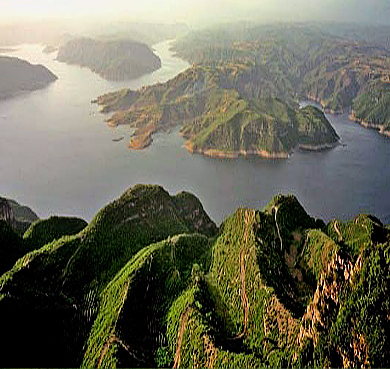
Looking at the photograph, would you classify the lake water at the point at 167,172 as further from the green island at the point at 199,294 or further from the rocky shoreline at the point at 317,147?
the green island at the point at 199,294

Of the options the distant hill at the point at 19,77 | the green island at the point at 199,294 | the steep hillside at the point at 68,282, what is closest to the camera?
the green island at the point at 199,294

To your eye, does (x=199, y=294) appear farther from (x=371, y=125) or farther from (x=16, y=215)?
(x=371, y=125)

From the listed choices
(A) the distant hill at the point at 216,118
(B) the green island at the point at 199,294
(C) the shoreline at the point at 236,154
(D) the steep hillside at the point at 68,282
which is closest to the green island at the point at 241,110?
(A) the distant hill at the point at 216,118

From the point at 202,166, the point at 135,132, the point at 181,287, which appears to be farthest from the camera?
the point at 135,132

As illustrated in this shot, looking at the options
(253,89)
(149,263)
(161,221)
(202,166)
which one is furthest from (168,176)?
(253,89)

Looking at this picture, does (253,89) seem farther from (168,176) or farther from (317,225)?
(317,225)
